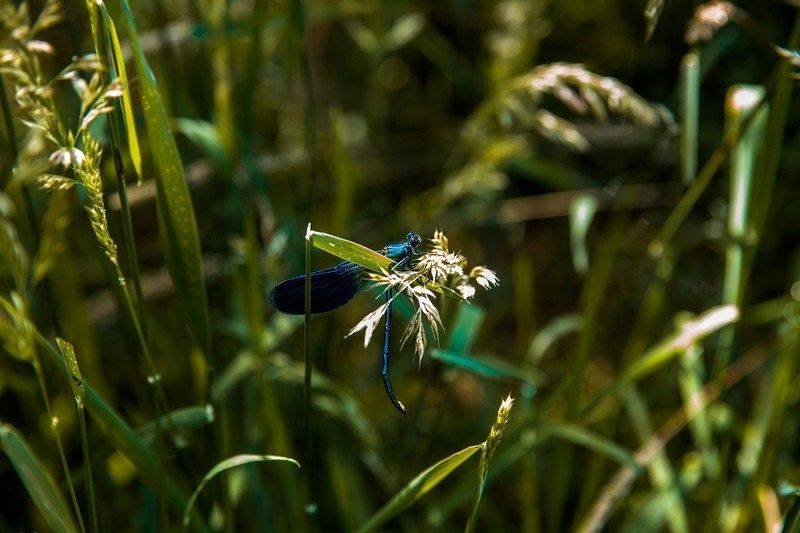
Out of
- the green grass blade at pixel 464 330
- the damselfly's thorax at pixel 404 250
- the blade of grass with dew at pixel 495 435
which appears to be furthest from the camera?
the green grass blade at pixel 464 330

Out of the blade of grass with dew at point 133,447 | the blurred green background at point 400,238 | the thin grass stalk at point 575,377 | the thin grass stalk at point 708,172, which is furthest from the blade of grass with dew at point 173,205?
the thin grass stalk at point 708,172

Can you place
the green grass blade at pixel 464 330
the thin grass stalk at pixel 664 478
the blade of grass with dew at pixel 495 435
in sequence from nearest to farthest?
the blade of grass with dew at pixel 495 435 → the green grass blade at pixel 464 330 → the thin grass stalk at pixel 664 478

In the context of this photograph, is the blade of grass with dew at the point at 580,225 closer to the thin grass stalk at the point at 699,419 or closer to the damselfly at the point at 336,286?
the thin grass stalk at the point at 699,419

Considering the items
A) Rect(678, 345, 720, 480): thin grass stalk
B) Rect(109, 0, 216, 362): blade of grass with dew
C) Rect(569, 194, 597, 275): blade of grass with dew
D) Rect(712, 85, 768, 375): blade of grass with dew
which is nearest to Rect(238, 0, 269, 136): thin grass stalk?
Rect(109, 0, 216, 362): blade of grass with dew

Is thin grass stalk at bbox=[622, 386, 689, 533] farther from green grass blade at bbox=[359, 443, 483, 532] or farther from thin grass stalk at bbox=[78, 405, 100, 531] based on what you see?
thin grass stalk at bbox=[78, 405, 100, 531]

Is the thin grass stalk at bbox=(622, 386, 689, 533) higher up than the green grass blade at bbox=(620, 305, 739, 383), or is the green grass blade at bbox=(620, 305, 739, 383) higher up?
the green grass blade at bbox=(620, 305, 739, 383)

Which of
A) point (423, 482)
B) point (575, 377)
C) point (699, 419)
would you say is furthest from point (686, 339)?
point (423, 482)
